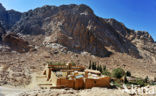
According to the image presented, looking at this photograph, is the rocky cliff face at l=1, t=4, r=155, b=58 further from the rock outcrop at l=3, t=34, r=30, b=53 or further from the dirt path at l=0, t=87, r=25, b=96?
the dirt path at l=0, t=87, r=25, b=96

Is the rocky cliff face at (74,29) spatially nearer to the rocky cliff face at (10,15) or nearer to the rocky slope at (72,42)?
the rocky slope at (72,42)

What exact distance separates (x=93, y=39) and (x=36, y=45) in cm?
2440

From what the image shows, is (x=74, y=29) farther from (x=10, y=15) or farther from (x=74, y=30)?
(x=10, y=15)

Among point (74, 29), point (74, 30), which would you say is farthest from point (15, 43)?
point (74, 29)

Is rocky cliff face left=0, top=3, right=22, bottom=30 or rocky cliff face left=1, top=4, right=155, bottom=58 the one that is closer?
rocky cliff face left=1, top=4, right=155, bottom=58

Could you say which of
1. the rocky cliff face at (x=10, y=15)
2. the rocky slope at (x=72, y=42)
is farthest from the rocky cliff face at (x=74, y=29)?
the rocky cliff face at (x=10, y=15)

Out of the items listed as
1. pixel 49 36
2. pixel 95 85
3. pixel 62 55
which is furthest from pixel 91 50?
pixel 95 85

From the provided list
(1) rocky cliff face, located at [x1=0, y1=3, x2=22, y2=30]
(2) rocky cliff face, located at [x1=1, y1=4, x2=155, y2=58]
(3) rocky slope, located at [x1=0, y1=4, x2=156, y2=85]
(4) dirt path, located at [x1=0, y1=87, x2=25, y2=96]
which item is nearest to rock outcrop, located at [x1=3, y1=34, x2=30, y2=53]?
(3) rocky slope, located at [x1=0, y1=4, x2=156, y2=85]

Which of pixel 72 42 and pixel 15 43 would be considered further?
pixel 72 42

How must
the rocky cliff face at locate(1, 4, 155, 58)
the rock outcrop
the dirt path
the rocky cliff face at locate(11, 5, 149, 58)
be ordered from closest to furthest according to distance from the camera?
1. the dirt path
2. the rock outcrop
3. the rocky cliff face at locate(1, 4, 155, 58)
4. the rocky cliff face at locate(11, 5, 149, 58)

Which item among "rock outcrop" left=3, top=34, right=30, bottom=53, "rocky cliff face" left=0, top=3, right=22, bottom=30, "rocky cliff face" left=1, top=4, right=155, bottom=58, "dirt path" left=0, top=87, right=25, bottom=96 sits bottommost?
"dirt path" left=0, top=87, right=25, bottom=96

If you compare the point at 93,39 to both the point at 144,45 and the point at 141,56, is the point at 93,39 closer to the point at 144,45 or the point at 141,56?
the point at 141,56

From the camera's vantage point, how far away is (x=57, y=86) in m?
15.9

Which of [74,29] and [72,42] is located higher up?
[74,29]
